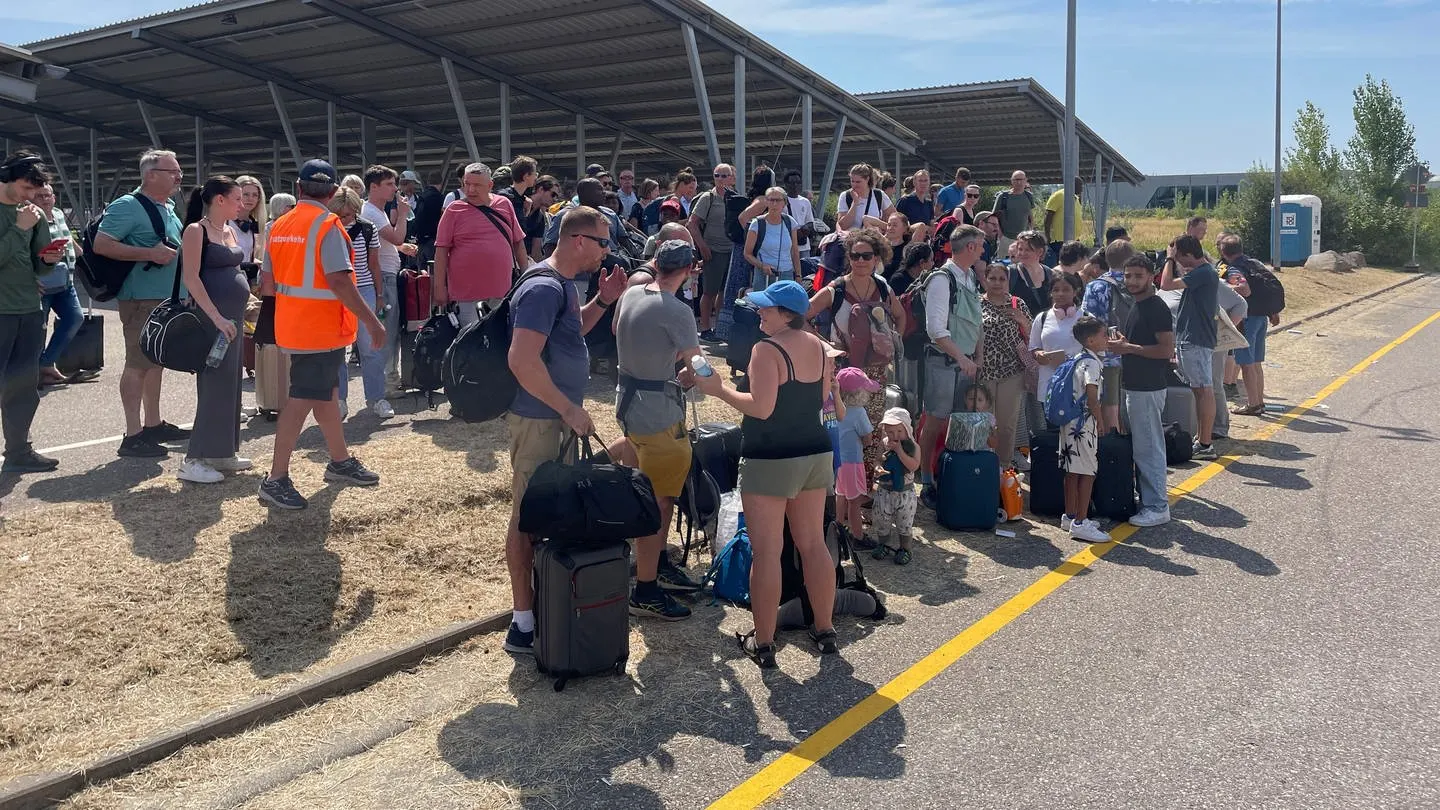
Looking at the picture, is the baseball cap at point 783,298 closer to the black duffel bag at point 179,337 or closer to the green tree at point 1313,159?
the black duffel bag at point 179,337

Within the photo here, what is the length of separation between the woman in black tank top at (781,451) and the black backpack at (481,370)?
0.98m

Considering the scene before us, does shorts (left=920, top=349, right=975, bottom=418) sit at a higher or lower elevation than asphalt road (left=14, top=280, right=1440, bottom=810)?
higher

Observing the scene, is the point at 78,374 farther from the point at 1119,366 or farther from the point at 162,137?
the point at 162,137

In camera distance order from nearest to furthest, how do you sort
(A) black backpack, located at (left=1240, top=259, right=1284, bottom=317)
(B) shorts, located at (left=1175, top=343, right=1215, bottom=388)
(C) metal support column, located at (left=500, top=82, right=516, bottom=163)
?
(B) shorts, located at (left=1175, top=343, right=1215, bottom=388), (A) black backpack, located at (left=1240, top=259, right=1284, bottom=317), (C) metal support column, located at (left=500, top=82, right=516, bottom=163)

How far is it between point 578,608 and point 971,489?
354cm

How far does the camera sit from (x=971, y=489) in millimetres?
7402

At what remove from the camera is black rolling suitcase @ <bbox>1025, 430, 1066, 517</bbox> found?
7.83m

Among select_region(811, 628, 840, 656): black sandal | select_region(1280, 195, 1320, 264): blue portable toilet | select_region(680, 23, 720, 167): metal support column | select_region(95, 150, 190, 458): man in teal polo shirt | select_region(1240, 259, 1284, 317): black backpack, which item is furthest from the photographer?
select_region(1280, 195, 1320, 264): blue portable toilet

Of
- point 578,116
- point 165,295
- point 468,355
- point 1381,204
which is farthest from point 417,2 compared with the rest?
point 1381,204

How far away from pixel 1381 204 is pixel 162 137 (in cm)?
4448

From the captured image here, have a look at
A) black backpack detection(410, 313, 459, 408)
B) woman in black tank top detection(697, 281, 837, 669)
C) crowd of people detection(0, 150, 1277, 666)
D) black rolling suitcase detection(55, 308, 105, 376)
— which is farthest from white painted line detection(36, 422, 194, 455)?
woman in black tank top detection(697, 281, 837, 669)

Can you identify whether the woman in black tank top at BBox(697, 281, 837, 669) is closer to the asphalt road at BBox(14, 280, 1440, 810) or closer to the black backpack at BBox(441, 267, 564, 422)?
the asphalt road at BBox(14, 280, 1440, 810)

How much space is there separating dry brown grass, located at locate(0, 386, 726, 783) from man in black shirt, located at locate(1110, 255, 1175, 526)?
14.6ft

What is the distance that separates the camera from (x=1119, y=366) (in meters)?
7.84
